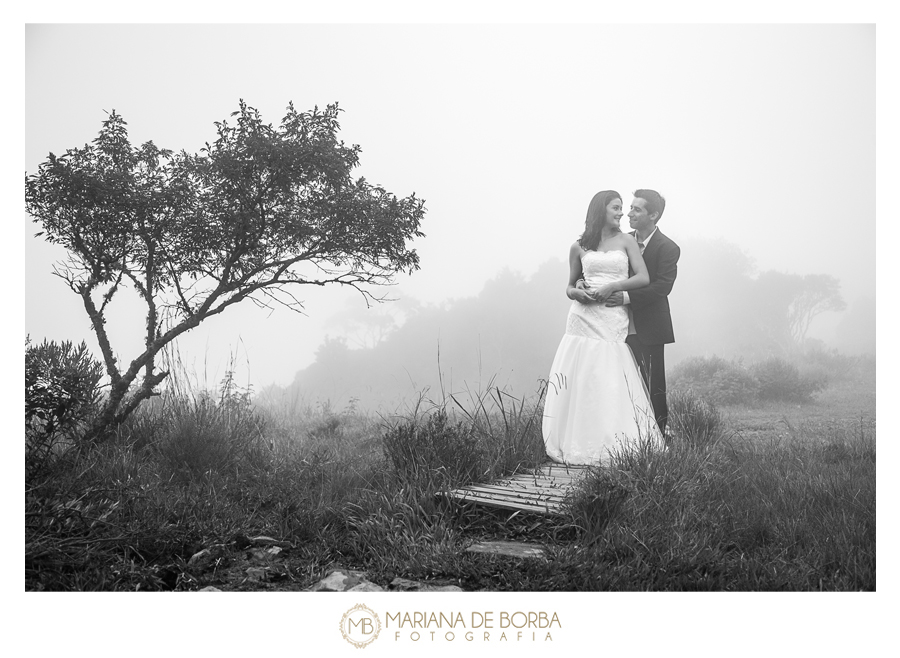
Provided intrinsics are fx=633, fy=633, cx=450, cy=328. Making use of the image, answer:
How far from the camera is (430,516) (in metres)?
3.28

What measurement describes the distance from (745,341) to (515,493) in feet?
19.5

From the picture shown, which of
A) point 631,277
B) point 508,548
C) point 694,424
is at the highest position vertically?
point 631,277

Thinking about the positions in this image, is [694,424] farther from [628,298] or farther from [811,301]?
[811,301]

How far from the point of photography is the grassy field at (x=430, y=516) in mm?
2814

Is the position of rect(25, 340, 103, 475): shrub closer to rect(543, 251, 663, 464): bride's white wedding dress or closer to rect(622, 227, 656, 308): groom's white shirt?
rect(543, 251, 663, 464): bride's white wedding dress

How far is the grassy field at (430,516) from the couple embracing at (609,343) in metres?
0.33

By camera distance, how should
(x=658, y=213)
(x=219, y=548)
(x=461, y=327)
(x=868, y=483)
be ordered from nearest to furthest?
(x=219, y=548) < (x=868, y=483) < (x=658, y=213) < (x=461, y=327)

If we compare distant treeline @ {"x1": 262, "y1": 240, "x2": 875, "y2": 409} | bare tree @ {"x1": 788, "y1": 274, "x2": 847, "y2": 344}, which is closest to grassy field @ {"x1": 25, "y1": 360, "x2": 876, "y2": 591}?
bare tree @ {"x1": 788, "y1": 274, "x2": 847, "y2": 344}

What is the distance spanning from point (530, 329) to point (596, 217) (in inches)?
123

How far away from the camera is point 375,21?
3852mm

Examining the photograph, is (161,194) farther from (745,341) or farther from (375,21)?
(745,341)

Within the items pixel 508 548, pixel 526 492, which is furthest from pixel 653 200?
pixel 508 548

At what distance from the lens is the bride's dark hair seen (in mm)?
4680
